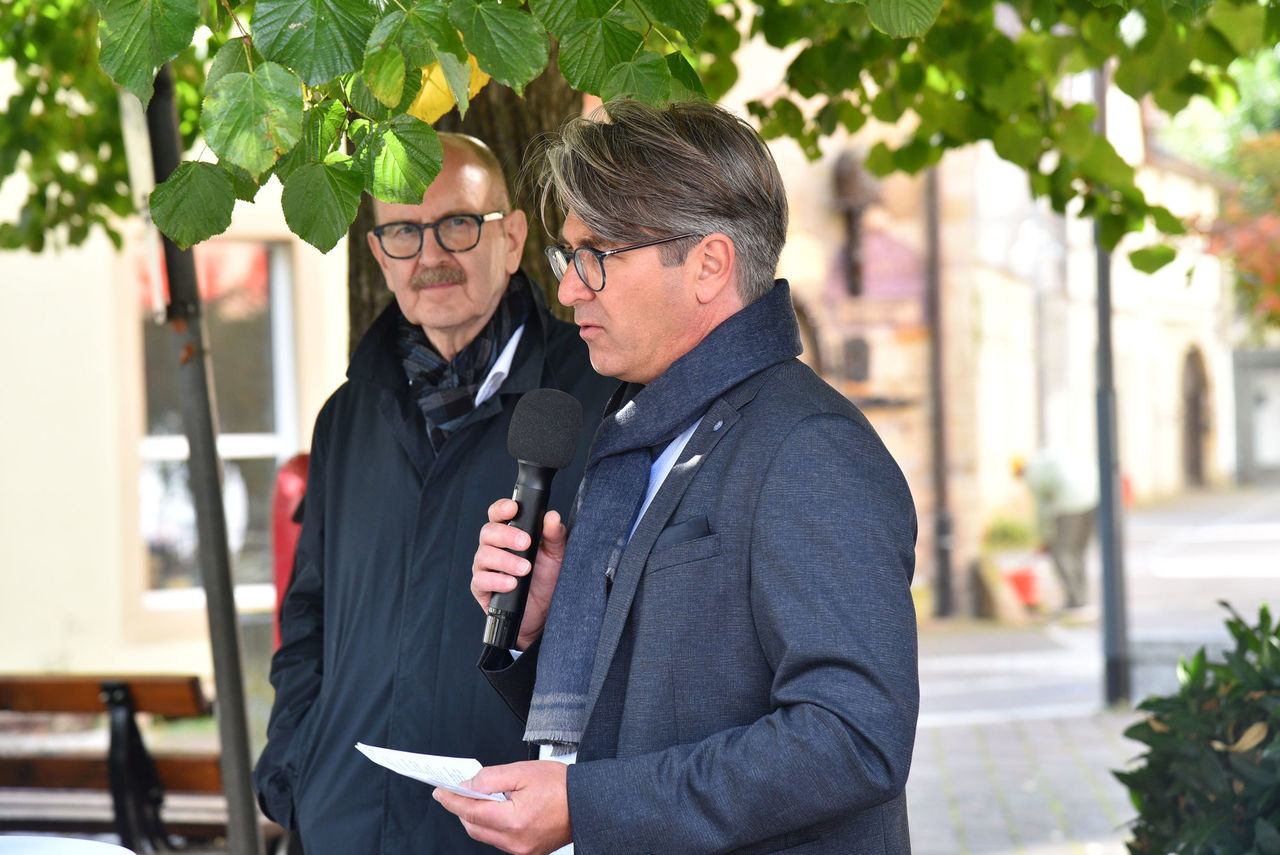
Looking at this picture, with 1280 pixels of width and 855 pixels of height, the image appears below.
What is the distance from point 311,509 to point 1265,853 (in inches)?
80.9

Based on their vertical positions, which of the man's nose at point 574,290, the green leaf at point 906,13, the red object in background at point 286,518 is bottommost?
the red object in background at point 286,518

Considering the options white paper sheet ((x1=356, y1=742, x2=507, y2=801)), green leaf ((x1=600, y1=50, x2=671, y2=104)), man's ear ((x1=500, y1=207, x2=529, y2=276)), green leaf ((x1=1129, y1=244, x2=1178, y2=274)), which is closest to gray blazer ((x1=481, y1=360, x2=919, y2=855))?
white paper sheet ((x1=356, y1=742, x2=507, y2=801))

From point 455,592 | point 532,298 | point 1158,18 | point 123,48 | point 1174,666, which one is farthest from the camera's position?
point 1174,666

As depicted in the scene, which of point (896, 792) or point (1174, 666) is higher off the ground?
point (896, 792)

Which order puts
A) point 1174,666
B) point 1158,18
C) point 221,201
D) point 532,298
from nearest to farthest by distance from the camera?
point 221,201 < point 532,298 < point 1158,18 < point 1174,666

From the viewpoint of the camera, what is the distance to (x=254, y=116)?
5.57 feet

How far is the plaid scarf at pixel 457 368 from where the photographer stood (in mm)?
2730

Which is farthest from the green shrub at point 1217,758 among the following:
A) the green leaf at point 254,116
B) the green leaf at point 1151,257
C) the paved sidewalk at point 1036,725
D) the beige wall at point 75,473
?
the beige wall at point 75,473

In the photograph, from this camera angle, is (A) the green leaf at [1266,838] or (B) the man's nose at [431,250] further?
(A) the green leaf at [1266,838]

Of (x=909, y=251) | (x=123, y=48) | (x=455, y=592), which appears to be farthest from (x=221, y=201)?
(x=909, y=251)

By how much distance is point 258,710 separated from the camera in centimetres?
543

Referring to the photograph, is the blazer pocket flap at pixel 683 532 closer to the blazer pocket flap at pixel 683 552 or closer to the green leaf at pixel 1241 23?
the blazer pocket flap at pixel 683 552

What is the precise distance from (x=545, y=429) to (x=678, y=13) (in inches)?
23.9

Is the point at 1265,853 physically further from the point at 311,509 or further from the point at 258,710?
the point at 258,710
